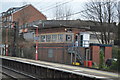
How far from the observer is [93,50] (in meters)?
27.1

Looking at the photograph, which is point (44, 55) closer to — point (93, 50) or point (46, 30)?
point (46, 30)

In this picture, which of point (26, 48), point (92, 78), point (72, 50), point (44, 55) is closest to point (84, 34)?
point (72, 50)

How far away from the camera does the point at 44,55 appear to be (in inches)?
1245

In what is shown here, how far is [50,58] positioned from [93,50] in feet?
23.8

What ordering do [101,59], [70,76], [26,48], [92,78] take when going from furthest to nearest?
[26,48]
[101,59]
[70,76]
[92,78]

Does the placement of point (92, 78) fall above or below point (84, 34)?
below

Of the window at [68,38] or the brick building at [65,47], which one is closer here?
the brick building at [65,47]

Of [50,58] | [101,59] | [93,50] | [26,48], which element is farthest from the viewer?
[26,48]

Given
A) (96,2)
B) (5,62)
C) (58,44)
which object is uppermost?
(96,2)

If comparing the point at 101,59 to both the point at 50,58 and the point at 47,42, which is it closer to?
the point at 50,58

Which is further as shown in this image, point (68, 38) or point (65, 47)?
point (68, 38)

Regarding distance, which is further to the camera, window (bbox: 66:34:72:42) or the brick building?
window (bbox: 66:34:72:42)

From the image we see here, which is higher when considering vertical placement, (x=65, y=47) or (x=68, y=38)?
(x=68, y=38)

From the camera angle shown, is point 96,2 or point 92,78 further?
point 96,2
